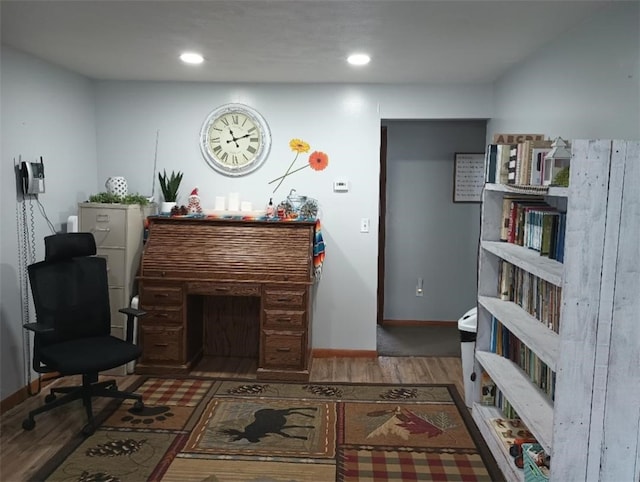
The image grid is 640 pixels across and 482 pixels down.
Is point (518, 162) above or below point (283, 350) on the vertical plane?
above

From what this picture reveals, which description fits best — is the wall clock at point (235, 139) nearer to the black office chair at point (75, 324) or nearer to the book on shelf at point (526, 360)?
the black office chair at point (75, 324)

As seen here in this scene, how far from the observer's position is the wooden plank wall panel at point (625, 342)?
180 cm

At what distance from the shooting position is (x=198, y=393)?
11.9 feet

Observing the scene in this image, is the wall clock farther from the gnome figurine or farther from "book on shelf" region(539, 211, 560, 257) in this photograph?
"book on shelf" region(539, 211, 560, 257)

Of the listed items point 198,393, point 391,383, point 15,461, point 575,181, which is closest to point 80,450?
point 15,461

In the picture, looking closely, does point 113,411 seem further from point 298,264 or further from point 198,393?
point 298,264

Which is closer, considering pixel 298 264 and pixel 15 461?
pixel 15 461

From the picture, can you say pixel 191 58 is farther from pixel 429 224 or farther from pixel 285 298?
pixel 429 224

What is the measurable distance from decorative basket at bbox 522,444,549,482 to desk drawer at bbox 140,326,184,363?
8.41 feet

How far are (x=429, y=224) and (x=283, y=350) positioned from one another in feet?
7.57

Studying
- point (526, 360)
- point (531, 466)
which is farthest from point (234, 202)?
point (531, 466)

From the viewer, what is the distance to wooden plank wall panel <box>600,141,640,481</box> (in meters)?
1.80

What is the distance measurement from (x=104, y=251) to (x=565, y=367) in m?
3.33

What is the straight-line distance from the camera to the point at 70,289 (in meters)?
3.27
